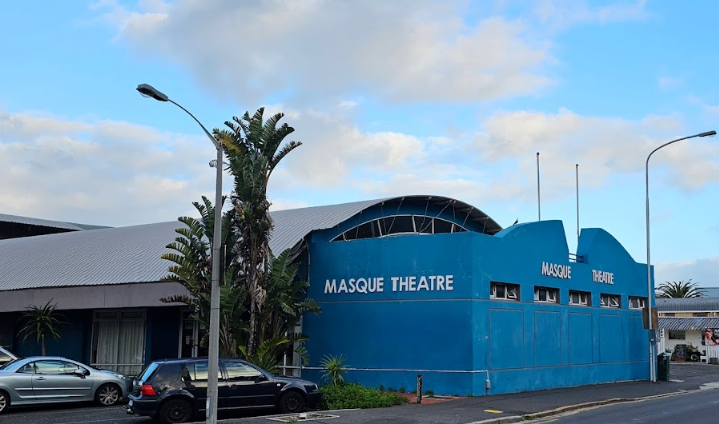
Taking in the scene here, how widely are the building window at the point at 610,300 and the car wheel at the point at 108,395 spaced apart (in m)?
18.5

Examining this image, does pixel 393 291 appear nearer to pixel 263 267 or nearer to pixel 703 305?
pixel 263 267

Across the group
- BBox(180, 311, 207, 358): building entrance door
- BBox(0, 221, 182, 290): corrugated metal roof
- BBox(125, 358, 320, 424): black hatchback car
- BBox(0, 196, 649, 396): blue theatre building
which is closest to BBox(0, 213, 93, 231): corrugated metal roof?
BBox(0, 221, 182, 290): corrugated metal roof

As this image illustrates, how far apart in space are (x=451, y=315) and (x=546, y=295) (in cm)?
543

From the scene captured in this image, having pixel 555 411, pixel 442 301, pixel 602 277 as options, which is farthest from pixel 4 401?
pixel 602 277

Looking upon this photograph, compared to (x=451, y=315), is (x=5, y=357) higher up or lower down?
lower down

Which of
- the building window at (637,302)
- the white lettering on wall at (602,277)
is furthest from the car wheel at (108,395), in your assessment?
the building window at (637,302)

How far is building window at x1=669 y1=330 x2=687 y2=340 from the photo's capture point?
188 ft

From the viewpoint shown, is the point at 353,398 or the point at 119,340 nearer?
the point at 353,398

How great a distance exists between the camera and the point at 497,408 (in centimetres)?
1986

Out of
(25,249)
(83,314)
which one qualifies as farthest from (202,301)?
(25,249)

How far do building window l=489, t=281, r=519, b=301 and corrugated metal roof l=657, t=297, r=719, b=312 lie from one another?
39.6m

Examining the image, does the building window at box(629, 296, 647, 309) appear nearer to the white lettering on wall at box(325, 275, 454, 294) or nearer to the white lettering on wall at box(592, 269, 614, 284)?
the white lettering on wall at box(592, 269, 614, 284)

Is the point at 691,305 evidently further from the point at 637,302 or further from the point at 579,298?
the point at 579,298

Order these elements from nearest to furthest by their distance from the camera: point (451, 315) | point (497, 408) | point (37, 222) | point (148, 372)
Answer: point (148, 372), point (497, 408), point (451, 315), point (37, 222)
